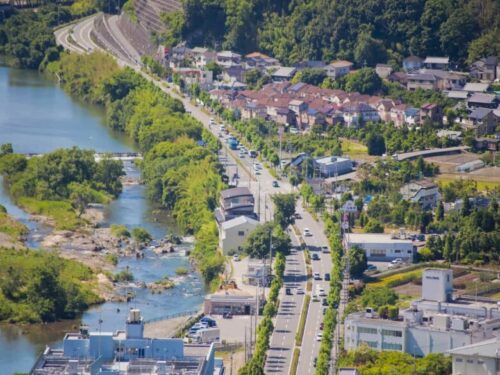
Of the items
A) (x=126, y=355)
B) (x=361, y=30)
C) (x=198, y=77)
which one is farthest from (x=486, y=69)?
(x=126, y=355)

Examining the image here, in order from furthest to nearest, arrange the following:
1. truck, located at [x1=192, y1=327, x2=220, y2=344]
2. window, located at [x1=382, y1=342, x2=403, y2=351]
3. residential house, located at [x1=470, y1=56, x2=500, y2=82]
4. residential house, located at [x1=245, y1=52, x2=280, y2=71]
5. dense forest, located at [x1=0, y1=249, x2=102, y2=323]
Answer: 1. residential house, located at [x1=245, y1=52, x2=280, y2=71]
2. residential house, located at [x1=470, y1=56, x2=500, y2=82]
3. dense forest, located at [x1=0, y1=249, x2=102, y2=323]
4. truck, located at [x1=192, y1=327, x2=220, y2=344]
5. window, located at [x1=382, y1=342, x2=403, y2=351]

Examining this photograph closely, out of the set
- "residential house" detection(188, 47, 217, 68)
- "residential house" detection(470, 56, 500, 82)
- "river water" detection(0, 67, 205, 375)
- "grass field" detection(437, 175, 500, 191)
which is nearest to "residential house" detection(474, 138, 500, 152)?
"grass field" detection(437, 175, 500, 191)

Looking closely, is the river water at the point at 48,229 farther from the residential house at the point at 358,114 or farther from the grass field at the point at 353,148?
the residential house at the point at 358,114

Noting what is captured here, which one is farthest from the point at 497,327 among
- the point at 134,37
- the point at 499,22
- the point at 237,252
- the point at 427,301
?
the point at 134,37

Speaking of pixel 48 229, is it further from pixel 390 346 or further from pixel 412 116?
pixel 412 116

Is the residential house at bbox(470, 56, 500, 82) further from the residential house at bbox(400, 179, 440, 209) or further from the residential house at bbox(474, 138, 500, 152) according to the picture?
the residential house at bbox(400, 179, 440, 209)

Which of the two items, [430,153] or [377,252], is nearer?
[377,252]

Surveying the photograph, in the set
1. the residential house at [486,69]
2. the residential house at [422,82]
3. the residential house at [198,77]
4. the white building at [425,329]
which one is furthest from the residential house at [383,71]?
the white building at [425,329]
